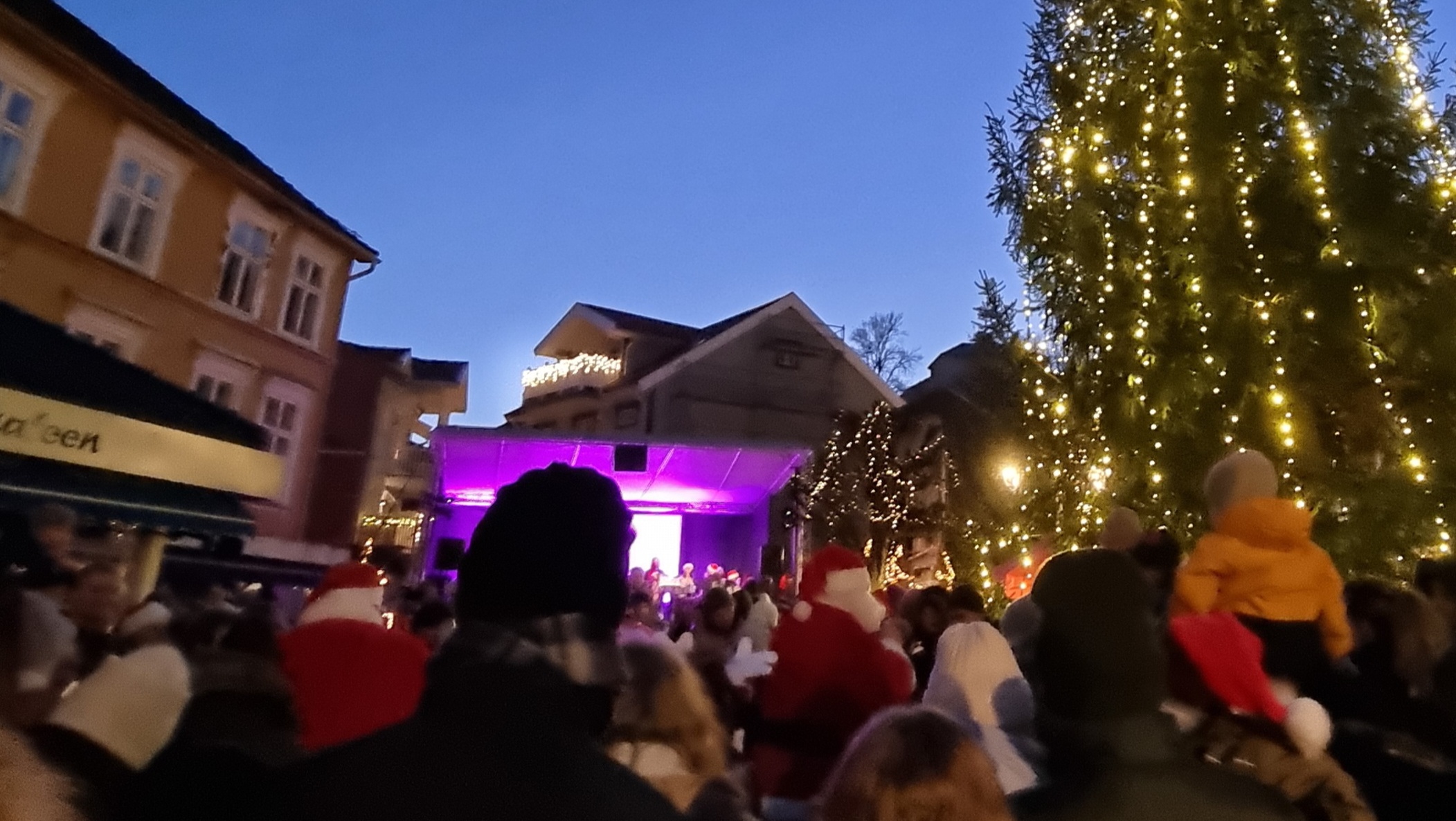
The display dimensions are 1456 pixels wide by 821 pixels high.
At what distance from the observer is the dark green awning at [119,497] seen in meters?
8.67

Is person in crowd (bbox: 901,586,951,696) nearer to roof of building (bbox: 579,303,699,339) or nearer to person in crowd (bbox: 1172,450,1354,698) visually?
person in crowd (bbox: 1172,450,1354,698)

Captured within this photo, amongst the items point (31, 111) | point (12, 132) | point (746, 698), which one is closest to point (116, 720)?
point (746, 698)

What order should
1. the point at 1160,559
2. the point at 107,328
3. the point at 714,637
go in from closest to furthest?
the point at 1160,559 → the point at 714,637 → the point at 107,328

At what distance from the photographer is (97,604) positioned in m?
4.01

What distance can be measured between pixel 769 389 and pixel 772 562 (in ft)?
37.1

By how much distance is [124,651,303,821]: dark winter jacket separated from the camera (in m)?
1.51

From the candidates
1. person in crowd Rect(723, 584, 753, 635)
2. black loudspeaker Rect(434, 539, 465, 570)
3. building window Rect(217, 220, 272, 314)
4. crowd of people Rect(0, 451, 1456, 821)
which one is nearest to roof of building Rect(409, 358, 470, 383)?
building window Rect(217, 220, 272, 314)

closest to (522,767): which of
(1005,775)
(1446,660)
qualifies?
(1005,775)

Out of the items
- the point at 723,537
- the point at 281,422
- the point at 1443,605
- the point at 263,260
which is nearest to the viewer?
the point at 1443,605

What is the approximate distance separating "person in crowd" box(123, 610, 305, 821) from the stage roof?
471 inches

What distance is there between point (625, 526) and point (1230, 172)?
25.7 ft

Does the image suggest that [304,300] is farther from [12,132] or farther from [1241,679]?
[1241,679]

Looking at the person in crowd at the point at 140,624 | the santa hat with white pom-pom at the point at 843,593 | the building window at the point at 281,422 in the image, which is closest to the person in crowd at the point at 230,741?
the person in crowd at the point at 140,624

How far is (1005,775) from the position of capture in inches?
116
